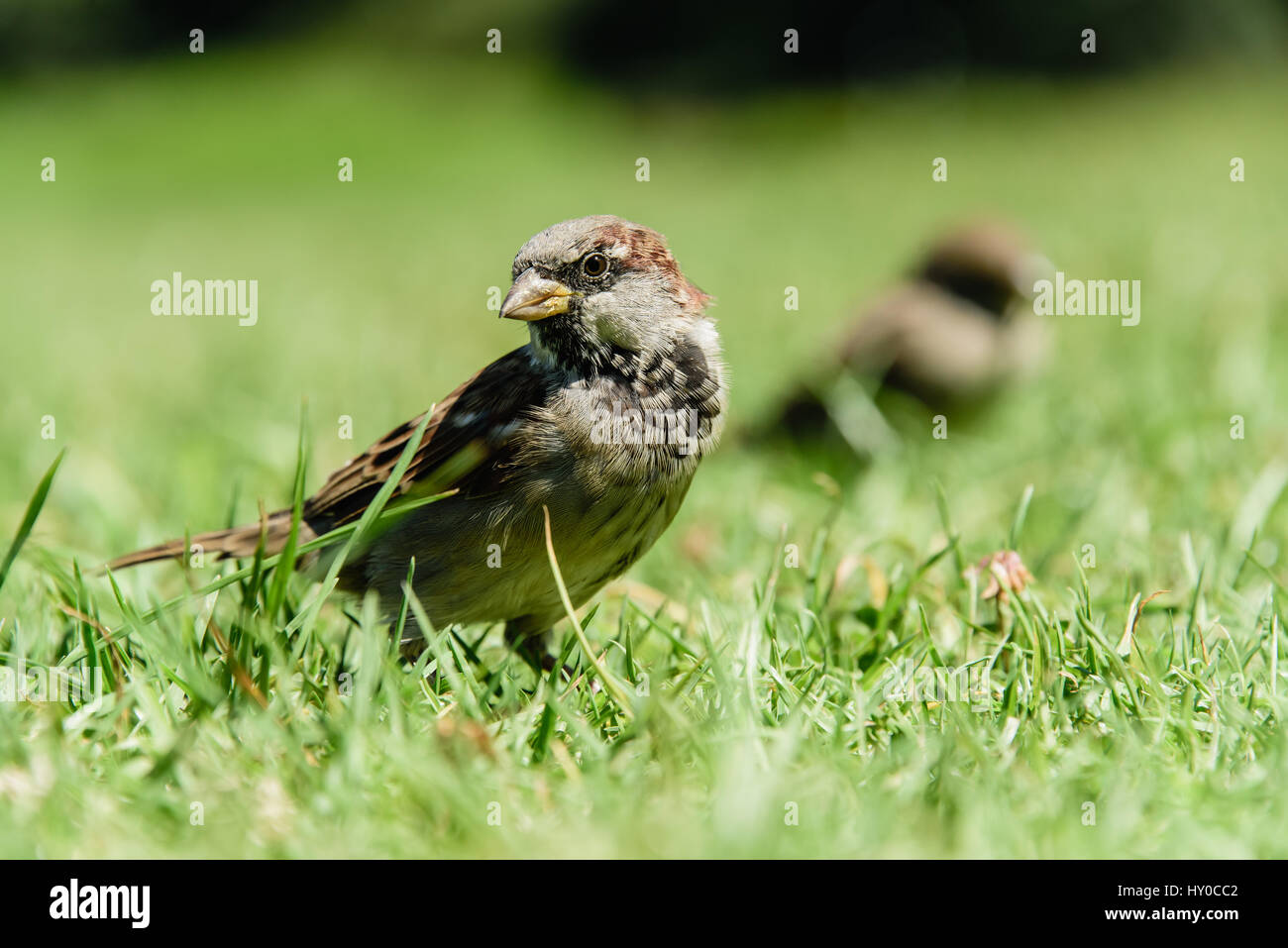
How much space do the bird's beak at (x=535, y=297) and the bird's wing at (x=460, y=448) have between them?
18cm

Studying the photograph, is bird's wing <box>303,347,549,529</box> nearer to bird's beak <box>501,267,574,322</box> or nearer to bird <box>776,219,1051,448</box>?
bird's beak <box>501,267,574,322</box>

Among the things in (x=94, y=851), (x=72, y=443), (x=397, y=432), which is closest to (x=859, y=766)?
(x=94, y=851)

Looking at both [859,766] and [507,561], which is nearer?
[859,766]

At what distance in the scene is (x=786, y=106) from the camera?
1962 centimetres

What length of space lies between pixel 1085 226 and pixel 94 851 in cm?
908

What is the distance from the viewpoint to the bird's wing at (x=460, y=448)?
2982mm

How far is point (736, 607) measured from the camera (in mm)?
3252

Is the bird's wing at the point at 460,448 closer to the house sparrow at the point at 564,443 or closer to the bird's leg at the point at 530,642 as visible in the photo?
the house sparrow at the point at 564,443

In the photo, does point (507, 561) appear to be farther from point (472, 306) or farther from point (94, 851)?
point (472, 306)

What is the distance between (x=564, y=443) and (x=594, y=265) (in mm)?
445

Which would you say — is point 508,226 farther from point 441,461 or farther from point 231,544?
point 441,461

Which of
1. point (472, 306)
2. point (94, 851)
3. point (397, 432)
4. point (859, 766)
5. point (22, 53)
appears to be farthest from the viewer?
point (22, 53)
